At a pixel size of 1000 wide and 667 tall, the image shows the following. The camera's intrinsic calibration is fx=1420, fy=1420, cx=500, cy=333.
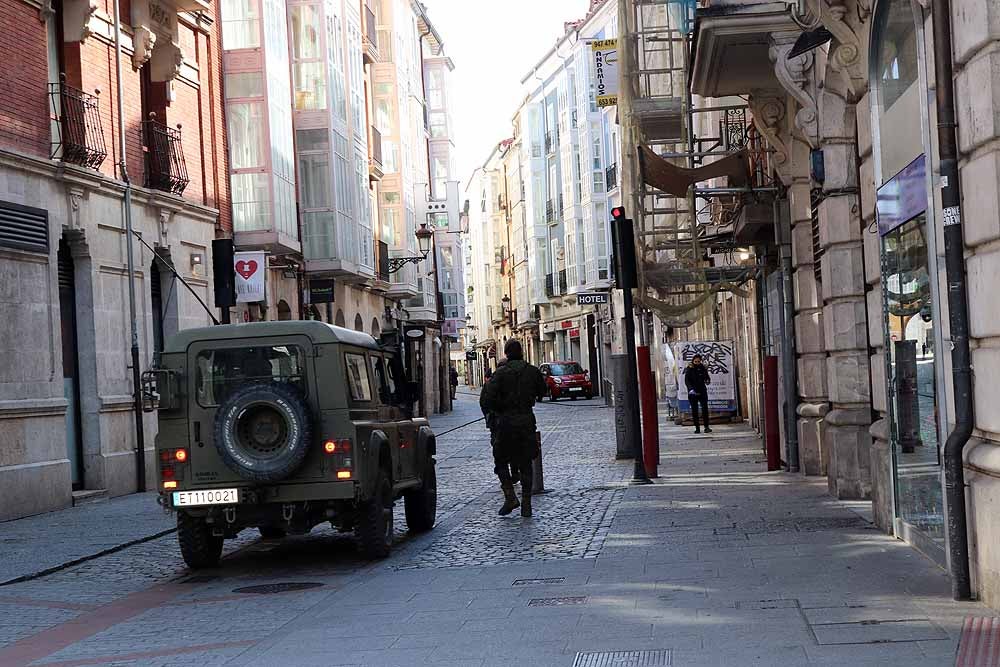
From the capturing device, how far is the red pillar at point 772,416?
18.3 meters

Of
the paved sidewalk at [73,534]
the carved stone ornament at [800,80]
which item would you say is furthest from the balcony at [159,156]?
the carved stone ornament at [800,80]

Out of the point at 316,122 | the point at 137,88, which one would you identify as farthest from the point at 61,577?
the point at 316,122

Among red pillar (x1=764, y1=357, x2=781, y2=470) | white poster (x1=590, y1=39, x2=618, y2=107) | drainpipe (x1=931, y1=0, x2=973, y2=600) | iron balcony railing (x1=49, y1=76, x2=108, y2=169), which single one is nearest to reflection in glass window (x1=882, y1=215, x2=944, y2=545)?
drainpipe (x1=931, y1=0, x2=973, y2=600)

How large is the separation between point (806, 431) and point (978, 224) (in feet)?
31.6

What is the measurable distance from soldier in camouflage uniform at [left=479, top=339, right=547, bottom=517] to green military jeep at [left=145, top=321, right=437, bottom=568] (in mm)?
2645

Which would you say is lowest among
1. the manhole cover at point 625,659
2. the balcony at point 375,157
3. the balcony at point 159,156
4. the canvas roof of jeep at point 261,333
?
the manhole cover at point 625,659

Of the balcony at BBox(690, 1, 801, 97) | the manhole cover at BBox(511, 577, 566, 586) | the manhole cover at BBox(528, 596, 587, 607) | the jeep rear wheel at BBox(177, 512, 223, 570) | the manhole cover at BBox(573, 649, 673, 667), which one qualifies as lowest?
the manhole cover at BBox(511, 577, 566, 586)

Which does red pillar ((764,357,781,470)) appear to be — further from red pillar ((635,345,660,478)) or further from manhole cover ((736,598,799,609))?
manhole cover ((736,598,799,609))

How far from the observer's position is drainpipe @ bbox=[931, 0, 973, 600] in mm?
7828

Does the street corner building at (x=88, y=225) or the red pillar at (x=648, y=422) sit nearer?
the street corner building at (x=88, y=225)

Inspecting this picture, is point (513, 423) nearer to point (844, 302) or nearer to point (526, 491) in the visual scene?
point (526, 491)

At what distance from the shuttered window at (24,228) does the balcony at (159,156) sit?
4.53 m

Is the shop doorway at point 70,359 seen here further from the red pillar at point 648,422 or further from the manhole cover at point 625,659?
the manhole cover at point 625,659

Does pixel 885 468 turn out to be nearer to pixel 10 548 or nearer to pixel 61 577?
pixel 61 577
